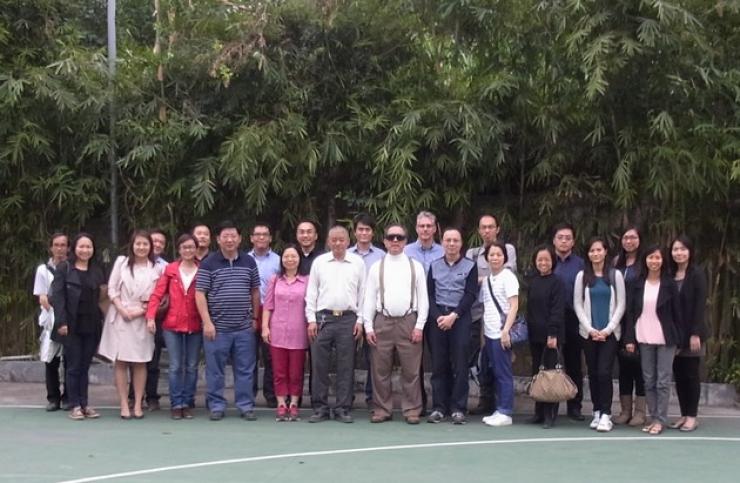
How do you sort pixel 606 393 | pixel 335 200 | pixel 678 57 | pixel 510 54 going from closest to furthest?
pixel 606 393
pixel 678 57
pixel 510 54
pixel 335 200

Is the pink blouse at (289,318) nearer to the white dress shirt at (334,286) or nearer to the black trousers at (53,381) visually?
the white dress shirt at (334,286)

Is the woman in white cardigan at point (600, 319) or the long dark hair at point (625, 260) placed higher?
the long dark hair at point (625, 260)

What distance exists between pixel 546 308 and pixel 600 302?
0.40 meters

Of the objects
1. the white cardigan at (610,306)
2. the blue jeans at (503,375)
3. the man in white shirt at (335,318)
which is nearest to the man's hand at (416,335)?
the man in white shirt at (335,318)

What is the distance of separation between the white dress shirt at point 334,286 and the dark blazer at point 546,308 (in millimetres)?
1312

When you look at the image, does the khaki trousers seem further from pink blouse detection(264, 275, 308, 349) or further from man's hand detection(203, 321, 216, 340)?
man's hand detection(203, 321, 216, 340)

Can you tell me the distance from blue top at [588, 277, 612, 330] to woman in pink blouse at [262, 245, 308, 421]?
2.19 metres

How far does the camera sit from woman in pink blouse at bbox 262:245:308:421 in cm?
805

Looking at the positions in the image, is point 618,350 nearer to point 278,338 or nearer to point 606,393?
point 606,393

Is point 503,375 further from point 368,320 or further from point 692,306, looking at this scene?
point 692,306

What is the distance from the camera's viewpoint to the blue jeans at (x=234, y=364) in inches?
316

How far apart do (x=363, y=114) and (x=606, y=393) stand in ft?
11.8

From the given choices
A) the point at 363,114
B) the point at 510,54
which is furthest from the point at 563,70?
the point at 363,114

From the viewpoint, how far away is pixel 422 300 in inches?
313
